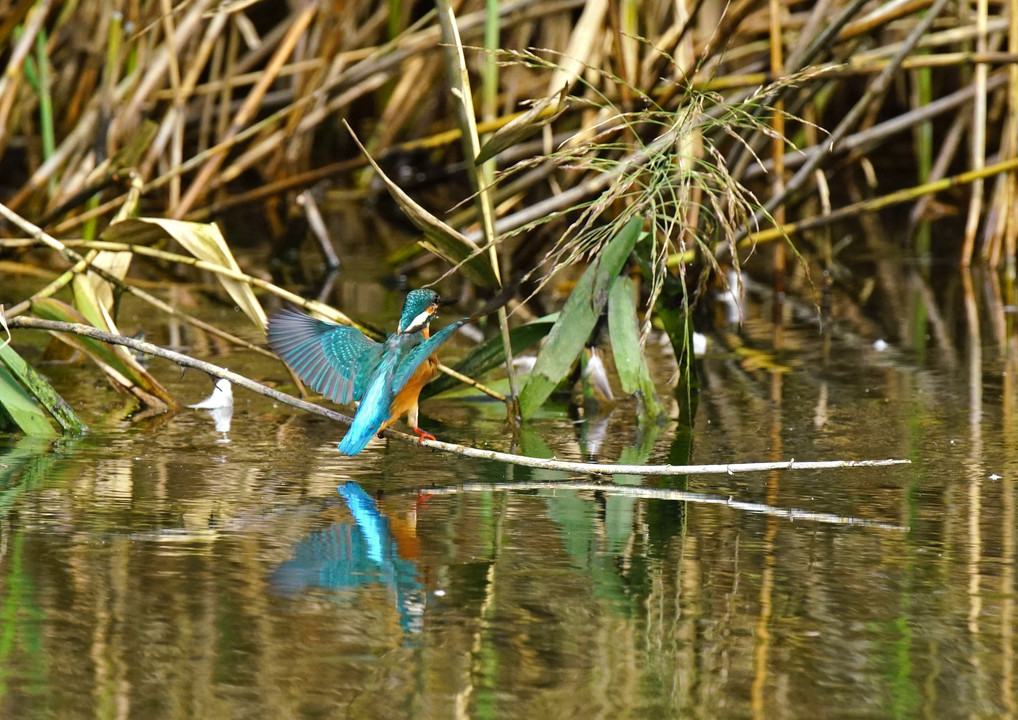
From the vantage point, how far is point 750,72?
4953 millimetres

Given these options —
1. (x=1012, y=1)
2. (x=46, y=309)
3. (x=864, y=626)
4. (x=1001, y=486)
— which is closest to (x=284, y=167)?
(x=1012, y=1)

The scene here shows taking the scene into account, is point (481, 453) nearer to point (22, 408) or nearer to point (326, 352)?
point (326, 352)

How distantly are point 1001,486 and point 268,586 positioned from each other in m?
1.25

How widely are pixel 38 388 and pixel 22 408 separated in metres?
0.05

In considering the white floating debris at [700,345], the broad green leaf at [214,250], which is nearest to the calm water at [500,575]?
the broad green leaf at [214,250]

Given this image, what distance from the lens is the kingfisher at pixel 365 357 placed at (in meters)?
A: 2.43

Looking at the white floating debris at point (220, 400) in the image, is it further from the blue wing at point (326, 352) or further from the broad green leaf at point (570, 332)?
the broad green leaf at point (570, 332)

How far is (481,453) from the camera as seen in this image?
2.28 m

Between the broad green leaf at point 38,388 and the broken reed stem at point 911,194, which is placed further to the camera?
the broken reed stem at point 911,194

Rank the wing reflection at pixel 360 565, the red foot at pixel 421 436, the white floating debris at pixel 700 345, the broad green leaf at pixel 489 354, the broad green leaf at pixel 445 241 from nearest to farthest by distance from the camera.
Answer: the wing reflection at pixel 360 565
the red foot at pixel 421 436
the broad green leaf at pixel 445 241
the broad green leaf at pixel 489 354
the white floating debris at pixel 700 345

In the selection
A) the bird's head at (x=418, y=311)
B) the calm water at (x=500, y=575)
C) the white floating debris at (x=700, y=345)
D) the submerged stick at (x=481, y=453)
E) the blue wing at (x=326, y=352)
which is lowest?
the calm water at (x=500, y=575)

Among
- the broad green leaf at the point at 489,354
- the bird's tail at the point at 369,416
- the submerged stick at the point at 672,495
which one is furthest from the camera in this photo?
the broad green leaf at the point at 489,354

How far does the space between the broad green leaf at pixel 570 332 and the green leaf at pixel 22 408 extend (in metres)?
0.94

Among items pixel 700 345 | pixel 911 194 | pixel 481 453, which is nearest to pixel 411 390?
pixel 481 453
